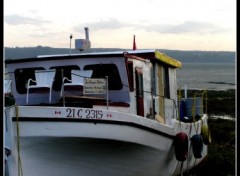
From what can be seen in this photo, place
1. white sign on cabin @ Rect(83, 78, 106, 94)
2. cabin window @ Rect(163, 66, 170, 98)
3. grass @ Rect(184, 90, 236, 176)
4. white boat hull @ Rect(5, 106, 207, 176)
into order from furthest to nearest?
grass @ Rect(184, 90, 236, 176) → cabin window @ Rect(163, 66, 170, 98) → white sign on cabin @ Rect(83, 78, 106, 94) → white boat hull @ Rect(5, 106, 207, 176)

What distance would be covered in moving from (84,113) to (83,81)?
4.10ft

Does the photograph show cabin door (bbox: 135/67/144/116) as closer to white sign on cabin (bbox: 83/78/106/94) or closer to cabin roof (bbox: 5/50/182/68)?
cabin roof (bbox: 5/50/182/68)

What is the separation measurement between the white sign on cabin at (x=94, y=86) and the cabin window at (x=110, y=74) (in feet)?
2.14

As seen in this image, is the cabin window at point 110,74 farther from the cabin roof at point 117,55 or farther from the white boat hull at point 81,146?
the white boat hull at point 81,146

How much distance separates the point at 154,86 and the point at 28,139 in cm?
390

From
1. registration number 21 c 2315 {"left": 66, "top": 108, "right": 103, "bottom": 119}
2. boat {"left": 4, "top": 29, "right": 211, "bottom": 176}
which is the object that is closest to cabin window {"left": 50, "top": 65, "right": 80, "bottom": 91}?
boat {"left": 4, "top": 29, "right": 211, "bottom": 176}

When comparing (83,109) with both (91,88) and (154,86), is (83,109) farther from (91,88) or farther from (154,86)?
(154,86)

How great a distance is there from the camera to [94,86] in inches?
351

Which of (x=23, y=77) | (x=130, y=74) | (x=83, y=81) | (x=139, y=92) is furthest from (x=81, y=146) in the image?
(x=23, y=77)

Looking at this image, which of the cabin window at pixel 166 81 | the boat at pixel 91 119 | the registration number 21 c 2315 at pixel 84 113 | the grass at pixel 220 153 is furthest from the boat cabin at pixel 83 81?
the grass at pixel 220 153

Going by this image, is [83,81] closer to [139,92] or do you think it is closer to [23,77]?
[139,92]

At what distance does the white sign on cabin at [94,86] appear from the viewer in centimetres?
880

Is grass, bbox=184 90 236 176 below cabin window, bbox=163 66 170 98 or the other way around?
below

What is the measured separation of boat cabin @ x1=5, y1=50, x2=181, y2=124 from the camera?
362 inches
